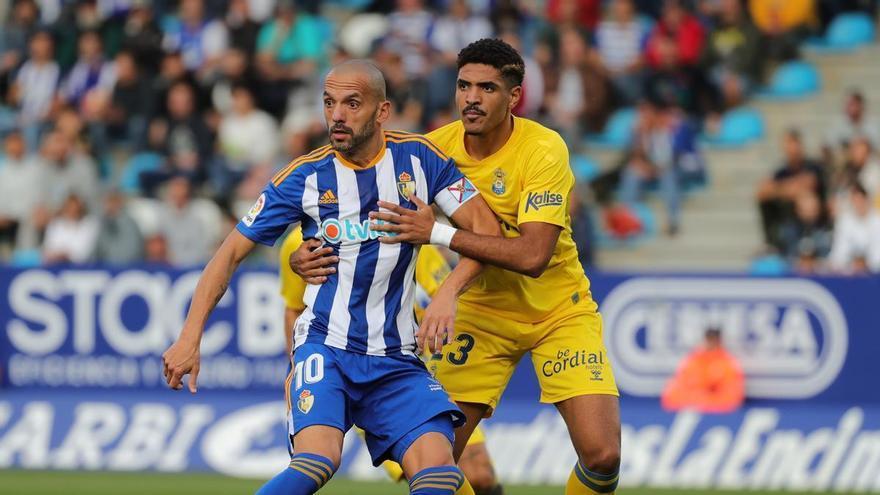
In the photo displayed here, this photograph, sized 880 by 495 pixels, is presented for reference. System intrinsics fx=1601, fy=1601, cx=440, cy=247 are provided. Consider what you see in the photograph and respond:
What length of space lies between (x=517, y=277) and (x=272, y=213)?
1.47m

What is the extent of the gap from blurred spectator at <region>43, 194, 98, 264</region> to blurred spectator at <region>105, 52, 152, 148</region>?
5.64ft

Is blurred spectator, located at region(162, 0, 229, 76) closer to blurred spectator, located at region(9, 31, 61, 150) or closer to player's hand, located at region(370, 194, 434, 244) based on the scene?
blurred spectator, located at region(9, 31, 61, 150)

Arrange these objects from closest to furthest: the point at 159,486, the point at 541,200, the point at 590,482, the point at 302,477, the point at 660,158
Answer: the point at 302,477 → the point at 541,200 → the point at 590,482 → the point at 159,486 → the point at 660,158

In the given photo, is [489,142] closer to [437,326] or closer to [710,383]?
[437,326]

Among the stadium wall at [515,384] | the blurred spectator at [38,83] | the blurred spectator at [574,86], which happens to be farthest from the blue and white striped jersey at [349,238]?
the blurred spectator at [38,83]

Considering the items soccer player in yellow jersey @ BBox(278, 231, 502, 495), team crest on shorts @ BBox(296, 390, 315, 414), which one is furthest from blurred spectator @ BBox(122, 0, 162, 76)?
team crest on shorts @ BBox(296, 390, 315, 414)

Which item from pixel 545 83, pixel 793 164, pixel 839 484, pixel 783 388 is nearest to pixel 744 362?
pixel 783 388

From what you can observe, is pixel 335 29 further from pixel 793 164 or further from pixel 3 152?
pixel 793 164

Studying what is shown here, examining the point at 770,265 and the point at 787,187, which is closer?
the point at 770,265

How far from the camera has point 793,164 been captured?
16.3 m

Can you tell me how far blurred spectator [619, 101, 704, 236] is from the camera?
17250 mm

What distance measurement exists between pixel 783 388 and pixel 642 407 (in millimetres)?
1243

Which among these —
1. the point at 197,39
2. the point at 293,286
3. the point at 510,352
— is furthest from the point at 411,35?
the point at 510,352

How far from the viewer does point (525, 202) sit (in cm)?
788
